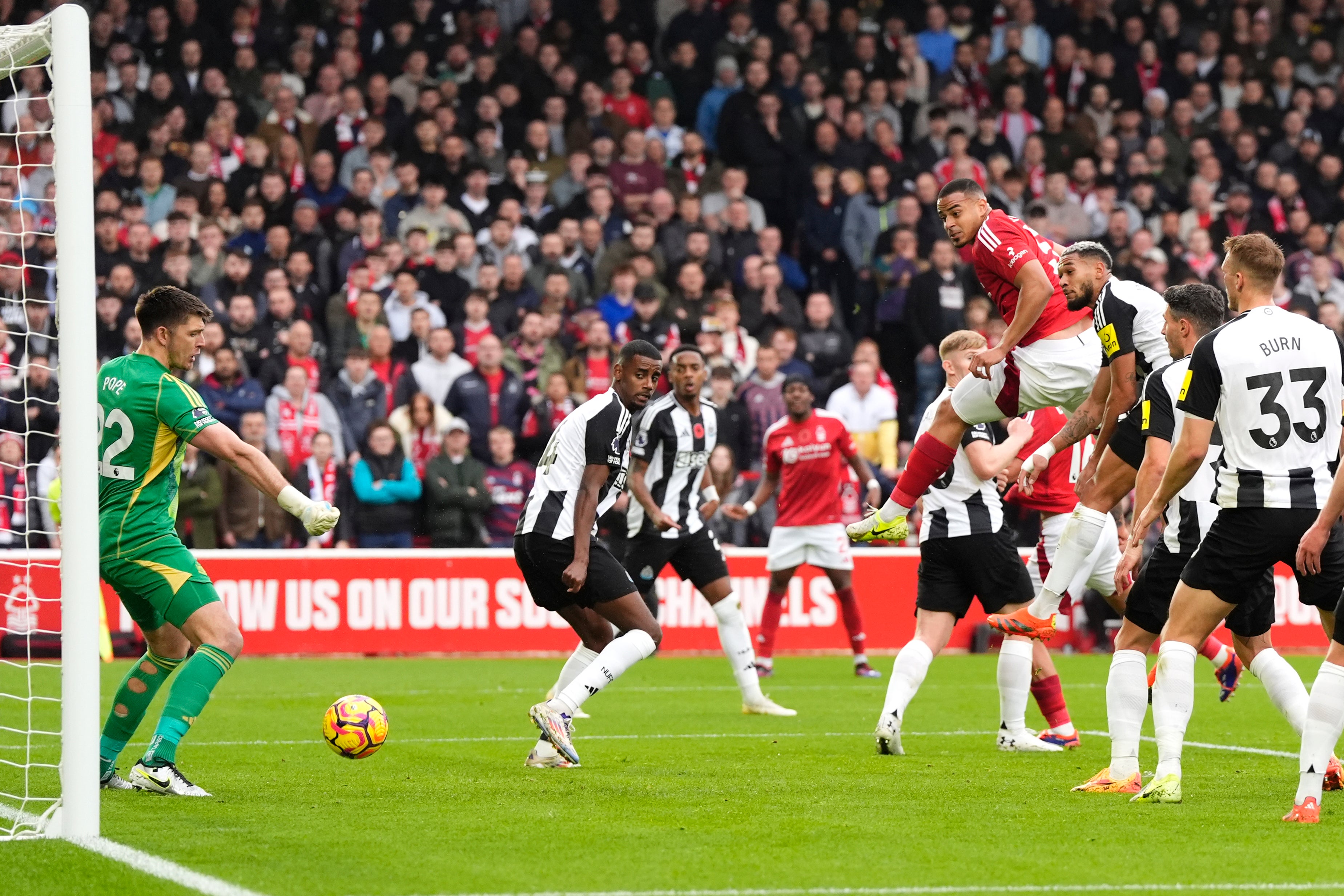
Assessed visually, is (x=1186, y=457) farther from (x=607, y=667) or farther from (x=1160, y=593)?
(x=607, y=667)

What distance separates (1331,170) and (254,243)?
567 inches

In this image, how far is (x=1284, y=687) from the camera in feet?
28.3

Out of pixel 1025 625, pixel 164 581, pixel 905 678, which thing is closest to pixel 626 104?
pixel 905 678

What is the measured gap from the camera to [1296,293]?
21266 millimetres

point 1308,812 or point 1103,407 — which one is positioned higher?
point 1103,407

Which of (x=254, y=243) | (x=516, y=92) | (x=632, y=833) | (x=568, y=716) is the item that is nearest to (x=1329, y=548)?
(x=632, y=833)

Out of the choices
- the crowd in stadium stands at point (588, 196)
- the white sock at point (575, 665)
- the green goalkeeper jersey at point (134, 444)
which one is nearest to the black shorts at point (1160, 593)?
the white sock at point (575, 665)

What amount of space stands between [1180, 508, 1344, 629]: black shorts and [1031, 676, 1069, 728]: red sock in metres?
3.04

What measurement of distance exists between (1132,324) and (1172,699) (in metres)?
2.32

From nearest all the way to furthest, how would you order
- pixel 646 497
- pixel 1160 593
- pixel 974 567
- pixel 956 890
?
pixel 956 890, pixel 1160 593, pixel 974 567, pixel 646 497

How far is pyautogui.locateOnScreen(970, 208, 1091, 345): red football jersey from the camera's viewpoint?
347 inches

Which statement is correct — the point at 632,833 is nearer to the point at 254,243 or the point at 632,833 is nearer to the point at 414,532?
the point at 414,532

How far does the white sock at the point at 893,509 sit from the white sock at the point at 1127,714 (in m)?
1.69

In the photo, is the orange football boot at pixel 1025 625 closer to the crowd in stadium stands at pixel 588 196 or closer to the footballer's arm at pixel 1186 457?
the footballer's arm at pixel 1186 457
